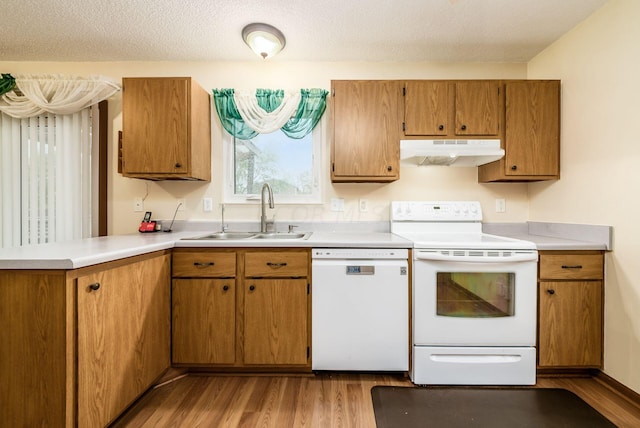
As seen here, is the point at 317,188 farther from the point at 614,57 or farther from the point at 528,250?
the point at 614,57

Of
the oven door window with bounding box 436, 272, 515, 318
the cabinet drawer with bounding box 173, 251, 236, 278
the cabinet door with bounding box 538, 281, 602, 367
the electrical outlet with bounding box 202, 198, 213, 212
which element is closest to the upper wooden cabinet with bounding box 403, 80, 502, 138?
the oven door window with bounding box 436, 272, 515, 318

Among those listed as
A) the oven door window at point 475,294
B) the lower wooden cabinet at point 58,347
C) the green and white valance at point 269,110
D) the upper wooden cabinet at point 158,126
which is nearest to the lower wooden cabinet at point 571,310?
the oven door window at point 475,294

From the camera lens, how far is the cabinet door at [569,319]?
187 cm

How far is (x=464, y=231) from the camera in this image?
2.44 m

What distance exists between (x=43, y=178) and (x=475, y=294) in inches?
137

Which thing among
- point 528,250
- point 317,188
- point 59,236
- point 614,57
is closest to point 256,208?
point 317,188

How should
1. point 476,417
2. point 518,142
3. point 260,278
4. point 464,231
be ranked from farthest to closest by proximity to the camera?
point 464,231 < point 518,142 < point 260,278 < point 476,417

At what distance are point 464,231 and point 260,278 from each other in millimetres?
1705

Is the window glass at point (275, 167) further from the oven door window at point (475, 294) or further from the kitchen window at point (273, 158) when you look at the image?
the oven door window at point (475, 294)

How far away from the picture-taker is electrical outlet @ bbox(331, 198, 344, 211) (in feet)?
8.45

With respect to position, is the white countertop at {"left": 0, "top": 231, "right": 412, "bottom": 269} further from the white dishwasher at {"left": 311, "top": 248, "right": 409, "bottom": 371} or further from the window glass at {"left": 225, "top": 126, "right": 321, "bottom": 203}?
the window glass at {"left": 225, "top": 126, "right": 321, "bottom": 203}

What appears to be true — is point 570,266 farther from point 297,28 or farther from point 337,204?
point 297,28

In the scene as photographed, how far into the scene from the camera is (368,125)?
224cm

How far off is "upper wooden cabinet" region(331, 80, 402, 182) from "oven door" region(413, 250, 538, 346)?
778mm
